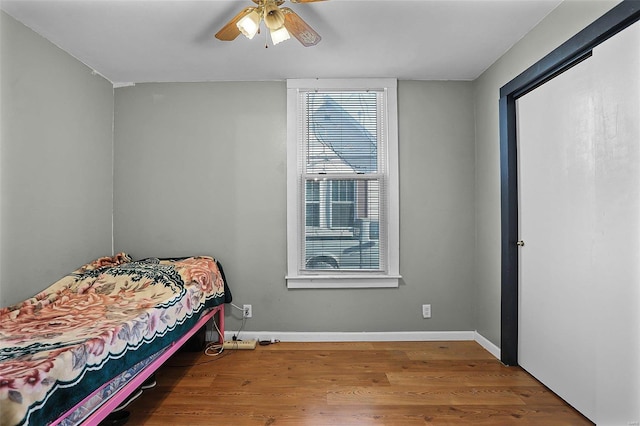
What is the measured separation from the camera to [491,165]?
114 inches

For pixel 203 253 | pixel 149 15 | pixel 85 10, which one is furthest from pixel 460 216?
pixel 85 10

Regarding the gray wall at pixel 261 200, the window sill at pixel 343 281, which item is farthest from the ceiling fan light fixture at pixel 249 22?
the window sill at pixel 343 281

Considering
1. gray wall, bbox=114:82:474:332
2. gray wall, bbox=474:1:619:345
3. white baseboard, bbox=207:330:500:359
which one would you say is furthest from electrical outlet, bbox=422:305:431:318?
gray wall, bbox=474:1:619:345

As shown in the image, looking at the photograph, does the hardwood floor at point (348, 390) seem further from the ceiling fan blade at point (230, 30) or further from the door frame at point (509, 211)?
the ceiling fan blade at point (230, 30)

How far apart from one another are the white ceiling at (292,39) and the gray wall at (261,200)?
1.02 feet

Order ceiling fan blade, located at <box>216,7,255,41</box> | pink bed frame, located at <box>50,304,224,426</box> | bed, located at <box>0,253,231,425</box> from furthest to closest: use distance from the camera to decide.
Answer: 1. ceiling fan blade, located at <box>216,7,255,41</box>
2. pink bed frame, located at <box>50,304,224,426</box>
3. bed, located at <box>0,253,231,425</box>

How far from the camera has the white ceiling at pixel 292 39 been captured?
2105mm

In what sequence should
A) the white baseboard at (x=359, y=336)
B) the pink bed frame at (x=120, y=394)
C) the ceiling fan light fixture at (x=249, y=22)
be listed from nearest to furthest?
1. the pink bed frame at (x=120, y=394)
2. the ceiling fan light fixture at (x=249, y=22)
3. the white baseboard at (x=359, y=336)

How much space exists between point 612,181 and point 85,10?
3064 millimetres

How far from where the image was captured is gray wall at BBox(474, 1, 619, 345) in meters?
2.35

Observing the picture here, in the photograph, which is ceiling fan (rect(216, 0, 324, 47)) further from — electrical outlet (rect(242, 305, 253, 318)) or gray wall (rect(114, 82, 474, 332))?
electrical outlet (rect(242, 305, 253, 318))

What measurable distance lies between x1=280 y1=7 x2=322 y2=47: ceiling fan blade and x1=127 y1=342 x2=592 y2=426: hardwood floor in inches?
86.5

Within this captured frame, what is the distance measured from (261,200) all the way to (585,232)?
237 centimetres

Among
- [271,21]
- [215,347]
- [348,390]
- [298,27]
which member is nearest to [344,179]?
[298,27]
